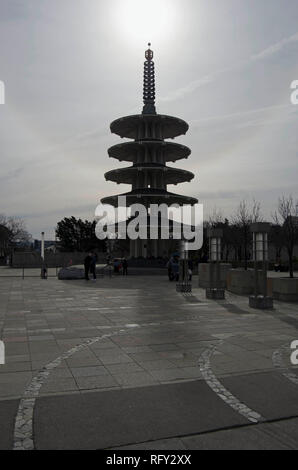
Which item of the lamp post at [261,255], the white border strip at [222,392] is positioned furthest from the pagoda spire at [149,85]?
the white border strip at [222,392]

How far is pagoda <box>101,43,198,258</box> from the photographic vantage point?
4469 centimetres

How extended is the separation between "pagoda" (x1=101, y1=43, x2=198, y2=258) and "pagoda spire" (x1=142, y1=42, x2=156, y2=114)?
0.41 ft

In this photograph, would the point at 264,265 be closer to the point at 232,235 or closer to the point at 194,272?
the point at 194,272

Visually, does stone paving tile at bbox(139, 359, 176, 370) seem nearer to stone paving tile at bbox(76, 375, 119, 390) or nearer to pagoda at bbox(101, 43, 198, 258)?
stone paving tile at bbox(76, 375, 119, 390)

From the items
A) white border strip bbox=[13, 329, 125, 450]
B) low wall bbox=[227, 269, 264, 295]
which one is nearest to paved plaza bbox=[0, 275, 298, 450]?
white border strip bbox=[13, 329, 125, 450]

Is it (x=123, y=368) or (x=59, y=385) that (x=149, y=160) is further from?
(x=59, y=385)

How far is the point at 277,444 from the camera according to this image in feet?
13.2

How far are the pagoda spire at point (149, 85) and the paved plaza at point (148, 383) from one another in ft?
138

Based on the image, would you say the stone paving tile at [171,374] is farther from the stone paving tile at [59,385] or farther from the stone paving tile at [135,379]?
the stone paving tile at [59,385]

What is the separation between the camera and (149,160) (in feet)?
154

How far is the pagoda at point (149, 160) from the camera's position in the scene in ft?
147

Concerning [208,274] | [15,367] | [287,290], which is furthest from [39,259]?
[15,367]

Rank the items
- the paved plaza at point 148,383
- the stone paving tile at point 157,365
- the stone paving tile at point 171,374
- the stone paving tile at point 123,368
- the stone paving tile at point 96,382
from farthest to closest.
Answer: the stone paving tile at point 157,365 → the stone paving tile at point 123,368 → the stone paving tile at point 171,374 → the stone paving tile at point 96,382 → the paved plaza at point 148,383
